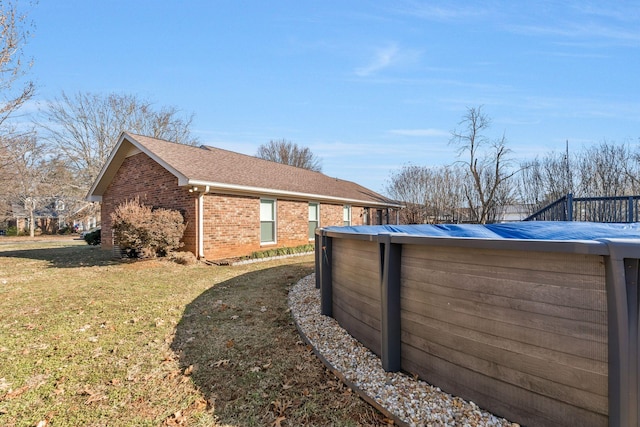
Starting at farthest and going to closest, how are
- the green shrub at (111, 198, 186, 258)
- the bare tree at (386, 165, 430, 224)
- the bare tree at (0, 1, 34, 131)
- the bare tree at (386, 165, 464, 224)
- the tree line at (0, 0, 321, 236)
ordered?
1. the tree line at (0, 0, 321, 236)
2. the bare tree at (386, 165, 430, 224)
3. the bare tree at (386, 165, 464, 224)
4. the bare tree at (0, 1, 34, 131)
5. the green shrub at (111, 198, 186, 258)

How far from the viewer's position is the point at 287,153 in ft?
135

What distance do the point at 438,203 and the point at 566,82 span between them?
40.1 ft

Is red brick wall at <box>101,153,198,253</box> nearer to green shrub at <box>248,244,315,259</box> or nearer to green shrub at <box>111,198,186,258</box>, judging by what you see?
green shrub at <box>111,198,186,258</box>

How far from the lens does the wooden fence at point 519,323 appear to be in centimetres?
157

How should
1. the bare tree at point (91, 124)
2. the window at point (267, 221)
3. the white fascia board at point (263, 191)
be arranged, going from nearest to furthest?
the white fascia board at point (263, 191)
the window at point (267, 221)
the bare tree at point (91, 124)

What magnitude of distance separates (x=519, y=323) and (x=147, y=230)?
9039mm

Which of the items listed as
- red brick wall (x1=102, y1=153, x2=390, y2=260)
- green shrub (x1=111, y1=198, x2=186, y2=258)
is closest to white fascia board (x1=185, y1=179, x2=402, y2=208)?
red brick wall (x1=102, y1=153, x2=390, y2=260)

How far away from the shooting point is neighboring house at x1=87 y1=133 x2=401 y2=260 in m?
9.79

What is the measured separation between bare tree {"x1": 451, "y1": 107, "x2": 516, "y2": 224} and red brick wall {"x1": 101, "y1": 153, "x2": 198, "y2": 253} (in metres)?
15.4

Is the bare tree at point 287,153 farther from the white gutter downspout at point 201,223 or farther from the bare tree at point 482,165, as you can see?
the white gutter downspout at point 201,223

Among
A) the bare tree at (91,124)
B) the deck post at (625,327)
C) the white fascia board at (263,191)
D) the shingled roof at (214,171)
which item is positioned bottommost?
the deck post at (625,327)

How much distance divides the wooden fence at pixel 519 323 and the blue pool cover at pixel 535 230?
727 millimetres

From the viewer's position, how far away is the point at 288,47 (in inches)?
351

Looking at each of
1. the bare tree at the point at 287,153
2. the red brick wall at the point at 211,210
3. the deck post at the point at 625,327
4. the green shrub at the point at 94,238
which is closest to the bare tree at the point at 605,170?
the red brick wall at the point at 211,210
